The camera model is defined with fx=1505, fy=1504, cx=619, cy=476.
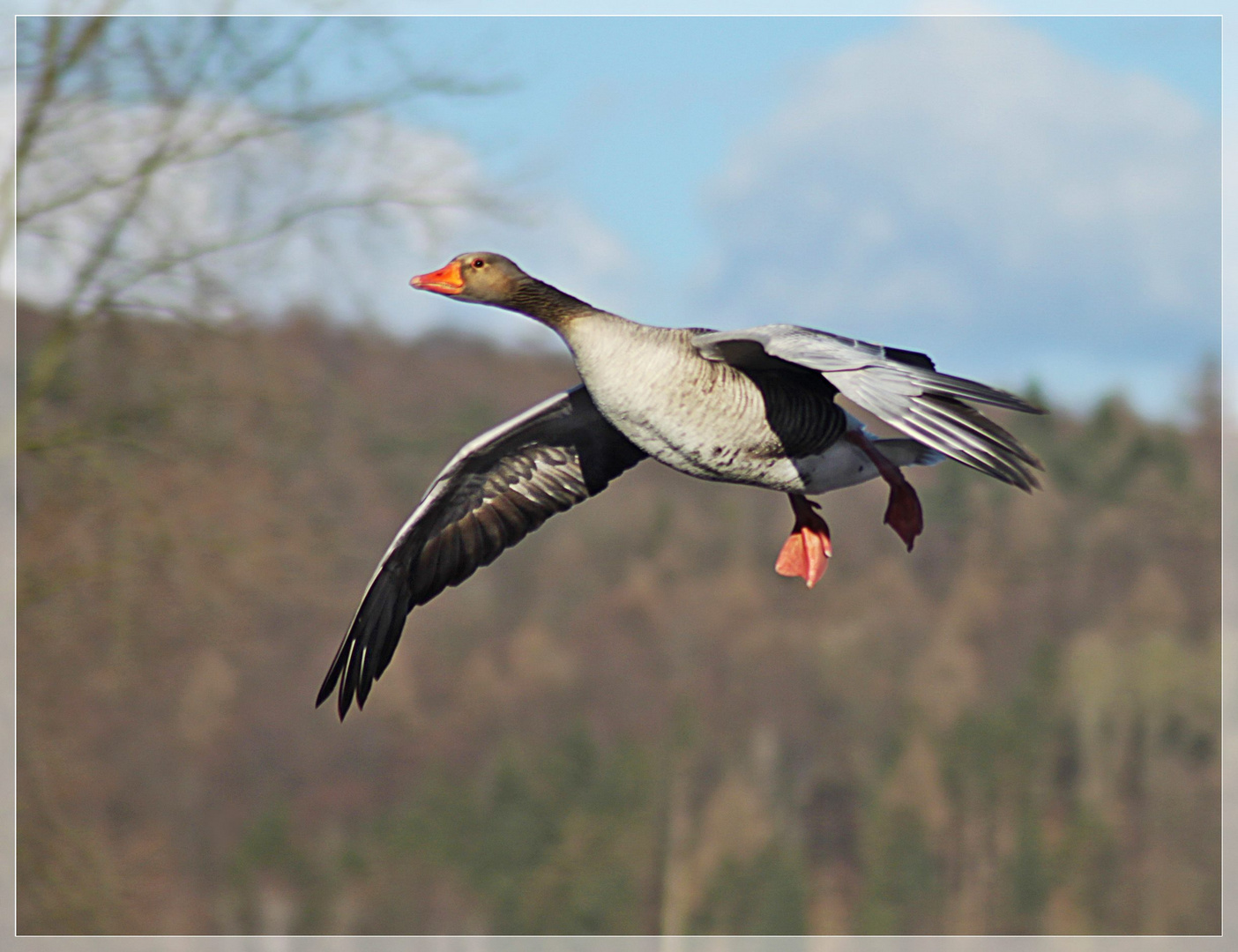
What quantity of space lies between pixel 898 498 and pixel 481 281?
1.89 meters

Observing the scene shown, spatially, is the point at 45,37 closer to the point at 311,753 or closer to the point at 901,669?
the point at 311,753

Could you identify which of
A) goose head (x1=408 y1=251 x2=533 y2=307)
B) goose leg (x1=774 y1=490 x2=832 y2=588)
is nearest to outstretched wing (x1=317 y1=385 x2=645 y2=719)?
goose leg (x1=774 y1=490 x2=832 y2=588)

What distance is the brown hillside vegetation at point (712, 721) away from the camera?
5991cm

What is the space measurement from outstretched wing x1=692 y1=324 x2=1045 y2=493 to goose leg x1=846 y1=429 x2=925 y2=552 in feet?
2.49

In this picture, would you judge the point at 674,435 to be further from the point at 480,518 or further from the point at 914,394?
the point at 480,518

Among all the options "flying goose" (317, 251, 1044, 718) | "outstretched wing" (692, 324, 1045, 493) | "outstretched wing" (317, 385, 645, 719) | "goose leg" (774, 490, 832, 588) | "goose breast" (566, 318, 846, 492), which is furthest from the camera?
"outstretched wing" (317, 385, 645, 719)

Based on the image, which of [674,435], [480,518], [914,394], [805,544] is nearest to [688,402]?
[674,435]

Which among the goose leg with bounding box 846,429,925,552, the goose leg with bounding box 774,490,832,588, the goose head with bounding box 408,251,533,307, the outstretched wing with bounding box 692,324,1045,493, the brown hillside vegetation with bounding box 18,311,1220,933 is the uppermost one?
the goose head with bounding box 408,251,533,307

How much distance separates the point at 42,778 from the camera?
1366 cm

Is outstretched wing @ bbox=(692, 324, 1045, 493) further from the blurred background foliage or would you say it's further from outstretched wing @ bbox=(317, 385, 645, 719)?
the blurred background foliage

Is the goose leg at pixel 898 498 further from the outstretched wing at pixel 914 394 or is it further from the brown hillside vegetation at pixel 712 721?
the brown hillside vegetation at pixel 712 721

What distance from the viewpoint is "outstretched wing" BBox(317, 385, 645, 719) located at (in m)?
6.73

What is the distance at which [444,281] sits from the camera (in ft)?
18.9

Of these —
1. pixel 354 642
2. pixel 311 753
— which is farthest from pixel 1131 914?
pixel 354 642
